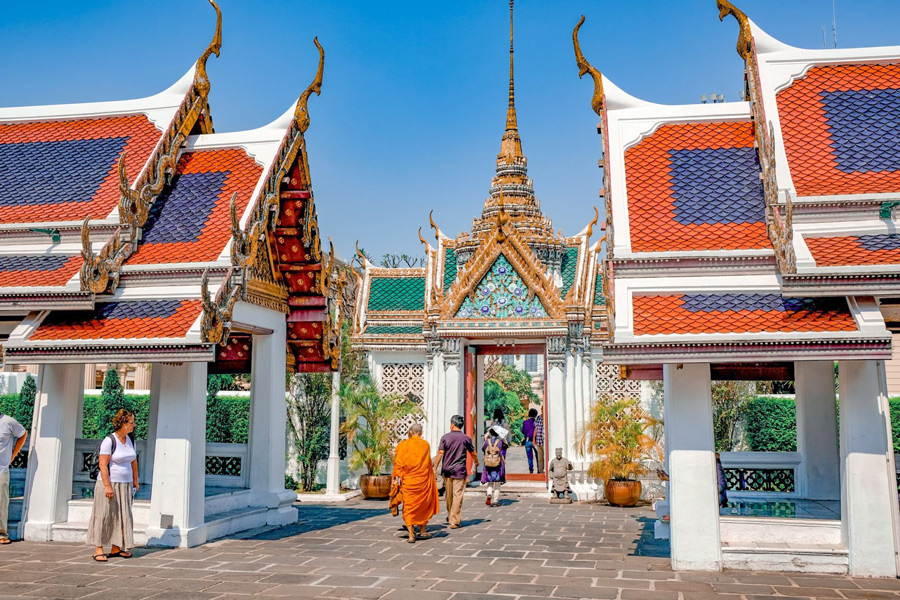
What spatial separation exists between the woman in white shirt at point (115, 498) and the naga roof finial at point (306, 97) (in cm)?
469

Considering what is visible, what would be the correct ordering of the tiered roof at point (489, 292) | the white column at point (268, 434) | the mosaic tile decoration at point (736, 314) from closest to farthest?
the mosaic tile decoration at point (736, 314) < the white column at point (268, 434) < the tiered roof at point (489, 292)

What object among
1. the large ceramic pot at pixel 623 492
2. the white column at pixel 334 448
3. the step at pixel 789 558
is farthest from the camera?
the white column at pixel 334 448

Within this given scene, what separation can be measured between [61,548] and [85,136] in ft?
19.7

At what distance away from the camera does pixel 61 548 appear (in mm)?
8383

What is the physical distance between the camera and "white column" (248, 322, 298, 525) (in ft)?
34.6

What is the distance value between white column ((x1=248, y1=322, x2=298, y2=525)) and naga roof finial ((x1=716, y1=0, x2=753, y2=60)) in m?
7.17

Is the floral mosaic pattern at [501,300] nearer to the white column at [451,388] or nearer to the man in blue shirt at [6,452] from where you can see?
the white column at [451,388]

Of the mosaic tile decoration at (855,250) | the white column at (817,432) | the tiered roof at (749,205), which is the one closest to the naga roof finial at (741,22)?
the tiered roof at (749,205)

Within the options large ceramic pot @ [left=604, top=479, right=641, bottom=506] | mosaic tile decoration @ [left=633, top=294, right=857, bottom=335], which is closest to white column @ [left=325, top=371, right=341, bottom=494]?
large ceramic pot @ [left=604, top=479, right=641, bottom=506]

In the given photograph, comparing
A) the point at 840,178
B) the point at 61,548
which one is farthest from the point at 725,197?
the point at 61,548

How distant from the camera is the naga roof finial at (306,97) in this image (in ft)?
35.8

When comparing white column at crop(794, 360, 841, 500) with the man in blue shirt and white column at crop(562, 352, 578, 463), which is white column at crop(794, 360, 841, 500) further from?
the man in blue shirt

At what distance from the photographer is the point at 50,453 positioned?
893 cm

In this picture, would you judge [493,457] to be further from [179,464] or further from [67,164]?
[67,164]
